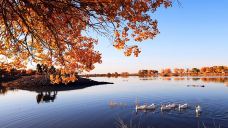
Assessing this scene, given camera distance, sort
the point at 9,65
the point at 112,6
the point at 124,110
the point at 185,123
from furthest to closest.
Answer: the point at 124,110, the point at 185,123, the point at 9,65, the point at 112,6

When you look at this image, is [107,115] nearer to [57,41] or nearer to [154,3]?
[57,41]

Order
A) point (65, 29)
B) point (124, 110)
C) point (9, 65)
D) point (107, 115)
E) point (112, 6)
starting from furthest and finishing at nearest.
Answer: point (124, 110)
point (107, 115)
point (9, 65)
point (65, 29)
point (112, 6)

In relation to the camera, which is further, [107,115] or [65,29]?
[107,115]

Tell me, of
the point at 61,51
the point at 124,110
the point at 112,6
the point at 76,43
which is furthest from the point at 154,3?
the point at 124,110

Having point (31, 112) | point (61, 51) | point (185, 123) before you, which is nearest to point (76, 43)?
point (61, 51)

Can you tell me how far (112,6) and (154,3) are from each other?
1899 mm

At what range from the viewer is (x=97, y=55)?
46.1ft

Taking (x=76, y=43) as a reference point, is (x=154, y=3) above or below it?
above

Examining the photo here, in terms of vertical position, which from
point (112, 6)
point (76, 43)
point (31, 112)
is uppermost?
point (112, 6)

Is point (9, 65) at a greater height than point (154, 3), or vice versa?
point (154, 3)

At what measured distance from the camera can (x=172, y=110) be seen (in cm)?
3841

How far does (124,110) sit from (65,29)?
1123 inches

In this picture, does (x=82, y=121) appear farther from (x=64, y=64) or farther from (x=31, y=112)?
(x=64, y=64)

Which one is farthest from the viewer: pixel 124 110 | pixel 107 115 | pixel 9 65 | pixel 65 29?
pixel 124 110
